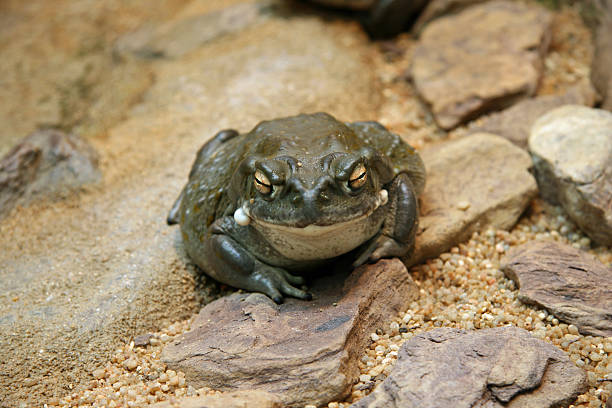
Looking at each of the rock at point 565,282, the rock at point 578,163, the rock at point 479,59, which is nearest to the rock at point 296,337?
the rock at point 565,282

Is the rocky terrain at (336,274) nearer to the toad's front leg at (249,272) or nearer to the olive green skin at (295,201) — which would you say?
the toad's front leg at (249,272)

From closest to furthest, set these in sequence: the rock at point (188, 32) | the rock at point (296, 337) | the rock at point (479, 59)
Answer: the rock at point (296, 337), the rock at point (479, 59), the rock at point (188, 32)

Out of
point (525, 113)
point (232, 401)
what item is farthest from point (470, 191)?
point (232, 401)

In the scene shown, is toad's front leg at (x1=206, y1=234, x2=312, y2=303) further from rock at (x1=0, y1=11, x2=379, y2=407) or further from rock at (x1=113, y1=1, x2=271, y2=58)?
rock at (x1=113, y1=1, x2=271, y2=58)

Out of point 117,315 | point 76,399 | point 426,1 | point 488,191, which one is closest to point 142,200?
point 117,315

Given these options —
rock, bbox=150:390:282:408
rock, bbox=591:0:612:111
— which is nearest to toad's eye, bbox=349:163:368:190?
rock, bbox=150:390:282:408

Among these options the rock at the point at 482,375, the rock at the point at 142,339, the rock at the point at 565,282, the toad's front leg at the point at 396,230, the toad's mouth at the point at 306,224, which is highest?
the toad's mouth at the point at 306,224

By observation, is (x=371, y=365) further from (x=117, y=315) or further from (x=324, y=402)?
(x=117, y=315)
